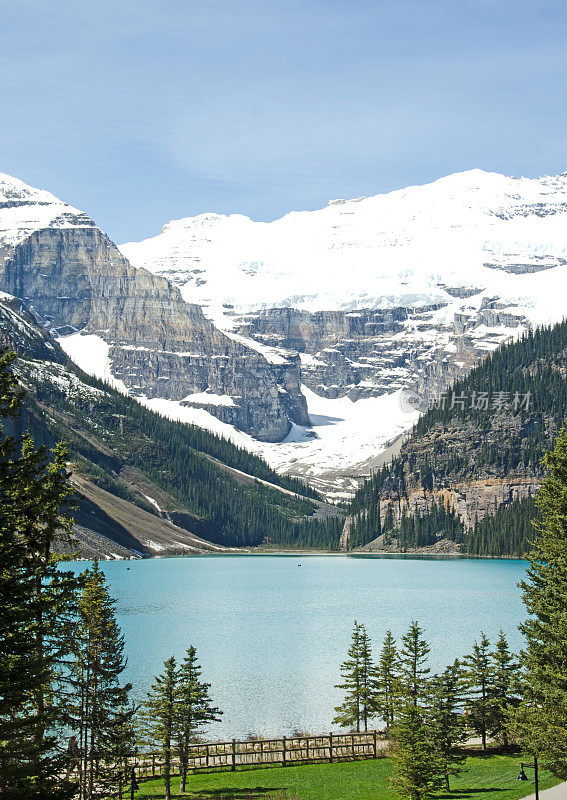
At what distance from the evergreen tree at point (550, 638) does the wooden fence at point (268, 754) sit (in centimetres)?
1099

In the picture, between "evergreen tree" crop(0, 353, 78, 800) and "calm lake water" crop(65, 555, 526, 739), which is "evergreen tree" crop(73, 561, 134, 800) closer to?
"evergreen tree" crop(0, 353, 78, 800)

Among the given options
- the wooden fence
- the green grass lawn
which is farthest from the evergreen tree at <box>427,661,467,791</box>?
the wooden fence

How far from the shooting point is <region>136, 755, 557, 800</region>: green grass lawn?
140 ft

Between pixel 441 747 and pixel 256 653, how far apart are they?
48.6 meters

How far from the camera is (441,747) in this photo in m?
46.9

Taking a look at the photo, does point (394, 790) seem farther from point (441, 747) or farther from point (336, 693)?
point (336, 693)

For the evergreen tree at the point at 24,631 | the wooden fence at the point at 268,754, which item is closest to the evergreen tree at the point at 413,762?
the wooden fence at the point at 268,754

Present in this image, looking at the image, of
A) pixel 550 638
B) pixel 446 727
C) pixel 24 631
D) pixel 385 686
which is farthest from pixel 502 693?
pixel 24 631

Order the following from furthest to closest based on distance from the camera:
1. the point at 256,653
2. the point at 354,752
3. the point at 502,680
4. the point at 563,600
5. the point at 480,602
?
the point at 480,602, the point at 256,653, the point at 502,680, the point at 354,752, the point at 563,600

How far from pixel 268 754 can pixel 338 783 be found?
6.85m

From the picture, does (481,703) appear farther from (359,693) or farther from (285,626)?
(285,626)

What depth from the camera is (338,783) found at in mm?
45531

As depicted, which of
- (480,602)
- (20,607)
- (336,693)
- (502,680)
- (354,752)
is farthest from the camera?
(480,602)

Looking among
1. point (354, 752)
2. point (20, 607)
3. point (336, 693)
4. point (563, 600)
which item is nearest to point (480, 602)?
point (336, 693)
